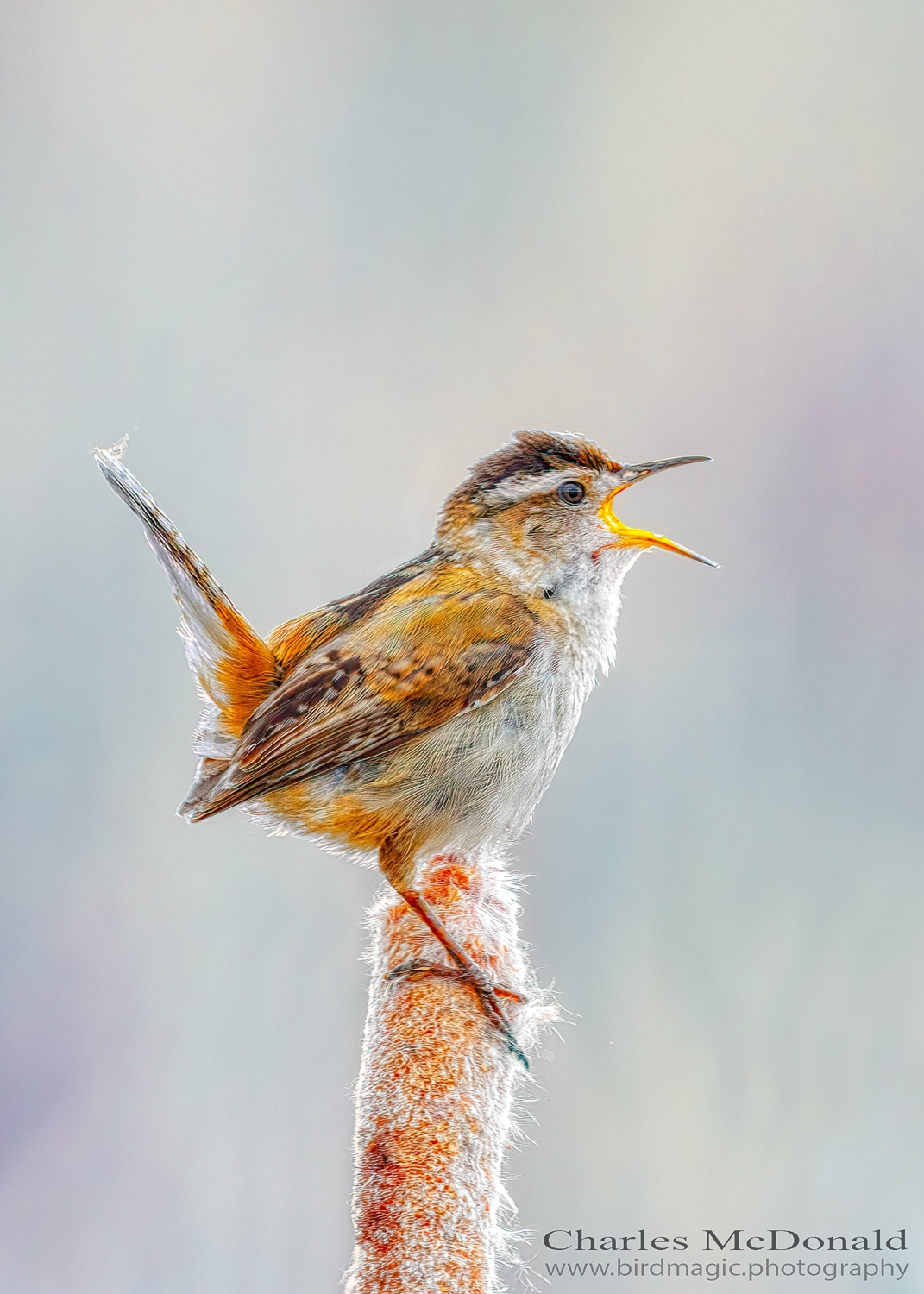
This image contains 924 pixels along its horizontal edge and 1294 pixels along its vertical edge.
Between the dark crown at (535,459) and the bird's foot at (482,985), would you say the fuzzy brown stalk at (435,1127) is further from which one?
the dark crown at (535,459)

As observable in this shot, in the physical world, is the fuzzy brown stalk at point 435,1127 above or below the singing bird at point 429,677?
below

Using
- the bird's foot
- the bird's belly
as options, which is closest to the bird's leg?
Answer: the bird's foot

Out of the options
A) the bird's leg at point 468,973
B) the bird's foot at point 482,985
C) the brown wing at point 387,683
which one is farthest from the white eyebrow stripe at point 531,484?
the bird's foot at point 482,985

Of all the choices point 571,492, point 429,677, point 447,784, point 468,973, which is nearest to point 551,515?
point 571,492

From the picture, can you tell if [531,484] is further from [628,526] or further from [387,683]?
[387,683]

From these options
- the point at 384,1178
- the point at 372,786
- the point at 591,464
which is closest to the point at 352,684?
the point at 372,786

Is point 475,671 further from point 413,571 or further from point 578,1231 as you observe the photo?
point 578,1231
